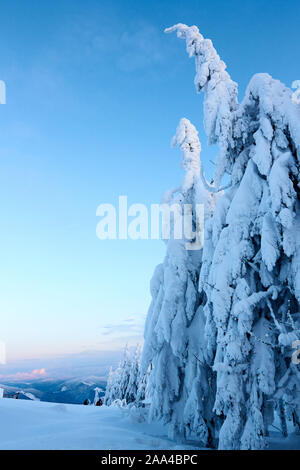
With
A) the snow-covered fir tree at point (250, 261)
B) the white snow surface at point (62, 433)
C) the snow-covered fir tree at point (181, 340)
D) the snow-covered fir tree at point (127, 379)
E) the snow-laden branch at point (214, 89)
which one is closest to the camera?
the snow-covered fir tree at point (250, 261)

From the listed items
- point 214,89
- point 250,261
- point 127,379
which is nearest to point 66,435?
point 250,261

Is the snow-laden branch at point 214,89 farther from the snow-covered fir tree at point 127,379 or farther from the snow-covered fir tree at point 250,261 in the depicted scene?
the snow-covered fir tree at point 127,379

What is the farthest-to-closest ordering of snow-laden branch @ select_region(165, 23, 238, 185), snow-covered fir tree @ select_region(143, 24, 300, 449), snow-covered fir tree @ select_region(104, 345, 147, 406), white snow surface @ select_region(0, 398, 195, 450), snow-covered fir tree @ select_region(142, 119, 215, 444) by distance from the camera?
1. snow-covered fir tree @ select_region(104, 345, 147, 406)
2. snow-covered fir tree @ select_region(142, 119, 215, 444)
3. snow-laden branch @ select_region(165, 23, 238, 185)
4. white snow surface @ select_region(0, 398, 195, 450)
5. snow-covered fir tree @ select_region(143, 24, 300, 449)

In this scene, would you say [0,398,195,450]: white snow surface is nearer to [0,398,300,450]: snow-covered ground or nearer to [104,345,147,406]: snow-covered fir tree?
[0,398,300,450]: snow-covered ground

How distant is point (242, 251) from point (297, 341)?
2.27m

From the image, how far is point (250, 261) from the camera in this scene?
7426 millimetres

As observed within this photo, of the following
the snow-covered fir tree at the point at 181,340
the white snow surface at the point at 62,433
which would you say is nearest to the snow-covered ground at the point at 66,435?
the white snow surface at the point at 62,433

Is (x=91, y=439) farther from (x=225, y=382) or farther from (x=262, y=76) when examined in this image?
(x=262, y=76)

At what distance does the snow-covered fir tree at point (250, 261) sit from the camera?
654 centimetres

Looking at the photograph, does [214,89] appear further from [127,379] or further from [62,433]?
[127,379]

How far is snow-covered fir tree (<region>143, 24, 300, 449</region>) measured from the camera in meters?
6.54

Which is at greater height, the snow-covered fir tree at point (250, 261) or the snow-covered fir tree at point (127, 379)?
the snow-covered fir tree at point (250, 261)

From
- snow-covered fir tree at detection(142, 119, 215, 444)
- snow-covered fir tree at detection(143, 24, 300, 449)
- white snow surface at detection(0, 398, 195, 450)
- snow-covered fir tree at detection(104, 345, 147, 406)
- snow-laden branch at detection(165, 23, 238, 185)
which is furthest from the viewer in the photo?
snow-covered fir tree at detection(104, 345, 147, 406)

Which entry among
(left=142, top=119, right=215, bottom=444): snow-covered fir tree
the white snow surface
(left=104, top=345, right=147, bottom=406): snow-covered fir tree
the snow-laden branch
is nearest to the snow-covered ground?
the white snow surface
